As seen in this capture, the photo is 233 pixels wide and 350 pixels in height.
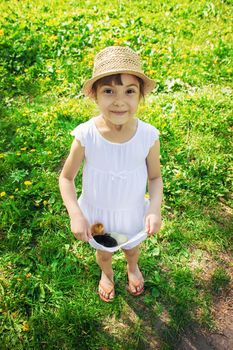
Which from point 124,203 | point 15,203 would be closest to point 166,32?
point 15,203

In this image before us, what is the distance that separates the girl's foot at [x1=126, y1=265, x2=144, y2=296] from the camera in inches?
99.0

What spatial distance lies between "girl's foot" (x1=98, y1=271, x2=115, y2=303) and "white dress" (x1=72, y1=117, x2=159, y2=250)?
A: 0.56 m

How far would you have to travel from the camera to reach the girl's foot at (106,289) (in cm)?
248

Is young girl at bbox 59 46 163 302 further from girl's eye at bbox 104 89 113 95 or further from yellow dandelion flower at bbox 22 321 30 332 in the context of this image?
yellow dandelion flower at bbox 22 321 30 332

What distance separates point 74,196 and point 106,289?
84 centimetres

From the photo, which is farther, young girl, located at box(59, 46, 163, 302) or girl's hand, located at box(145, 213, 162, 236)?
girl's hand, located at box(145, 213, 162, 236)

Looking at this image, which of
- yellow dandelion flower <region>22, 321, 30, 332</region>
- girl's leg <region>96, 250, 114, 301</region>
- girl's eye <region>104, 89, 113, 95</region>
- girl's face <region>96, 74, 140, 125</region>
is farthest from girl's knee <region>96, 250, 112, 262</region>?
girl's eye <region>104, 89, 113, 95</region>

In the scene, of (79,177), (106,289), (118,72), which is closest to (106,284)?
(106,289)

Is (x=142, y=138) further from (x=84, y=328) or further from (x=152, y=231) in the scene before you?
(x=84, y=328)

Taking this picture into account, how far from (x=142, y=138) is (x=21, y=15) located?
4.25 metres

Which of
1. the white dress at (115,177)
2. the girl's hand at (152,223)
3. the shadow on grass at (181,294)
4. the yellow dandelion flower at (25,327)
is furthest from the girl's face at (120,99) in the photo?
the yellow dandelion flower at (25,327)

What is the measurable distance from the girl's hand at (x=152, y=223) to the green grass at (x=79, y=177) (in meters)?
0.84

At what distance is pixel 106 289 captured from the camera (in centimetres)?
248

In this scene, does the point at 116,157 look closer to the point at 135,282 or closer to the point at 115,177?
the point at 115,177
